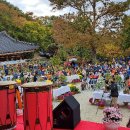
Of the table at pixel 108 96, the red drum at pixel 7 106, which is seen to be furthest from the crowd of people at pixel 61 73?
the red drum at pixel 7 106

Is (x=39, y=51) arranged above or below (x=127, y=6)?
below

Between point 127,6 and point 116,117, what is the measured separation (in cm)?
3273

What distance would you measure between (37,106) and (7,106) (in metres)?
0.67

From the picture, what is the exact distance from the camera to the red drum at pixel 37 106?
489cm

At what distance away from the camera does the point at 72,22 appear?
36969 mm

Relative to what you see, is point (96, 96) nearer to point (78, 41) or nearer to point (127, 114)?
point (127, 114)

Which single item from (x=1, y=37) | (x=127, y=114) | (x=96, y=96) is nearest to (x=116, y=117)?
(x=127, y=114)

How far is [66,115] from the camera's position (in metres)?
5.43

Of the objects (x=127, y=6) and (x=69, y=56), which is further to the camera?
(x=69, y=56)

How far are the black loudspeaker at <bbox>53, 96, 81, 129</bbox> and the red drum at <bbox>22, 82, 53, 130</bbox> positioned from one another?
0.45 meters

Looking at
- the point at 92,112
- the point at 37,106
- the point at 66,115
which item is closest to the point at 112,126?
the point at 66,115

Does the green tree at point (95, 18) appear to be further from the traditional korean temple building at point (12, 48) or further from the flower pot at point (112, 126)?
the flower pot at point (112, 126)

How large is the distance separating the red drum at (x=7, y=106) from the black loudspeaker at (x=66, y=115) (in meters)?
0.78

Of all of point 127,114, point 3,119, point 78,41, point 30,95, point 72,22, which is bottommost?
point 127,114
